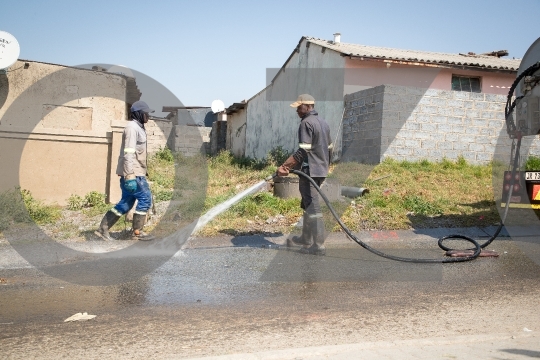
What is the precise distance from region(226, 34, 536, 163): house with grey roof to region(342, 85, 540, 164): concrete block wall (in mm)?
23

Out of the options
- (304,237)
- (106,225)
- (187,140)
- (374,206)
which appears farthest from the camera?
(187,140)

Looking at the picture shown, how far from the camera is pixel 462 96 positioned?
12875 mm

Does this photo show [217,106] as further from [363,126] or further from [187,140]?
[363,126]

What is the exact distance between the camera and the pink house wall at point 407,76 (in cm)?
1816

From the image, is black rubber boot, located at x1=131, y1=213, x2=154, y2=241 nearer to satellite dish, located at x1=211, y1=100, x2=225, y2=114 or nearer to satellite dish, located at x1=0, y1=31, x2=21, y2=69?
satellite dish, located at x1=0, y1=31, x2=21, y2=69

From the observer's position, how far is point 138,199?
7250 mm

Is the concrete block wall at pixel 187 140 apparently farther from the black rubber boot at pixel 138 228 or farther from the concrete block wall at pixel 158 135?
the black rubber boot at pixel 138 228

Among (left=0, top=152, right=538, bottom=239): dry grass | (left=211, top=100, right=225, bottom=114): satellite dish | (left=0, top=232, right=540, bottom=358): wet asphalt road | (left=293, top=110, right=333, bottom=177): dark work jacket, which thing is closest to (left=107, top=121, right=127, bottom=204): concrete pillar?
(left=0, top=152, right=538, bottom=239): dry grass

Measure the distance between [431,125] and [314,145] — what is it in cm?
685

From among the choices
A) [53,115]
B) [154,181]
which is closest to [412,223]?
[154,181]

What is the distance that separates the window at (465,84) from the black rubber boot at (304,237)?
1458cm

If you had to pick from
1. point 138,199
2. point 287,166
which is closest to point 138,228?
point 138,199

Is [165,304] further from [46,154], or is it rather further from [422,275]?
[46,154]

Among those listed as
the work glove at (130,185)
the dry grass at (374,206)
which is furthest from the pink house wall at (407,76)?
the work glove at (130,185)
